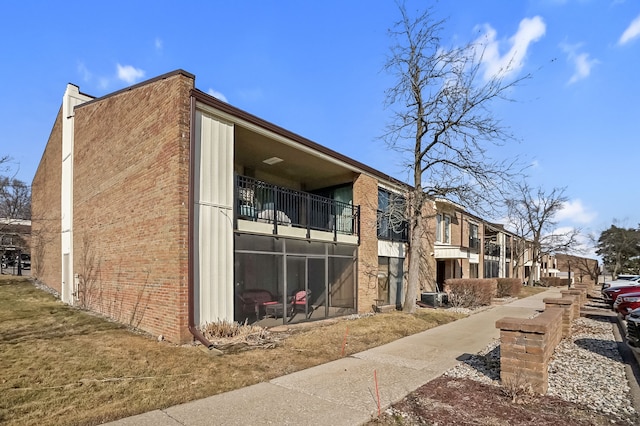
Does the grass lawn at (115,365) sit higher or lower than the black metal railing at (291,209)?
lower

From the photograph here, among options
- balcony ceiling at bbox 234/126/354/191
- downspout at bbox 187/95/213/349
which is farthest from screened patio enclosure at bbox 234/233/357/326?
balcony ceiling at bbox 234/126/354/191

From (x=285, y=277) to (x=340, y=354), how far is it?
3.98 metres

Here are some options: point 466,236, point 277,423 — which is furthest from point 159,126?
point 466,236

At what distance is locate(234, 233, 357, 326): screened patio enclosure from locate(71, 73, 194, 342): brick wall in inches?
73.7

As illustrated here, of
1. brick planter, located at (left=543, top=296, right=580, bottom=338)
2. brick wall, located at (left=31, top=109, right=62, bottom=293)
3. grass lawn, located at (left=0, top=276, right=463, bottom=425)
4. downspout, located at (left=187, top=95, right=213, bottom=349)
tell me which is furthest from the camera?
brick wall, located at (left=31, top=109, right=62, bottom=293)

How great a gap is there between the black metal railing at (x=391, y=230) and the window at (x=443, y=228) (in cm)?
591

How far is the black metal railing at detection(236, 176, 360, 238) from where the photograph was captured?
11039 millimetres

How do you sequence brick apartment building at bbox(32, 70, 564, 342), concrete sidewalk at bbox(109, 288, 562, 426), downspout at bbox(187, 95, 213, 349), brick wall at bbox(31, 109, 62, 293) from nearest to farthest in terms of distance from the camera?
1. concrete sidewalk at bbox(109, 288, 562, 426)
2. downspout at bbox(187, 95, 213, 349)
3. brick apartment building at bbox(32, 70, 564, 342)
4. brick wall at bbox(31, 109, 62, 293)

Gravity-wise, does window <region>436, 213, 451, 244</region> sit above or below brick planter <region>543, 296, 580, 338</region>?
above

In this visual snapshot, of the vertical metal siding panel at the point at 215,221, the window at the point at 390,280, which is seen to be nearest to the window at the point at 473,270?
the window at the point at 390,280

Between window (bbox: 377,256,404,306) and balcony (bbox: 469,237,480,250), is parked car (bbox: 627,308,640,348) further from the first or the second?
balcony (bbox: 469,237,480,250)

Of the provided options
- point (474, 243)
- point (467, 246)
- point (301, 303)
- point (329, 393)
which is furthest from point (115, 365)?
point (474, 243)

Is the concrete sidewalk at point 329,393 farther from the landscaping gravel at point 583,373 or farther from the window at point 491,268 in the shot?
the window at point 491,268

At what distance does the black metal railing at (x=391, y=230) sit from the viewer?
16044 mm
